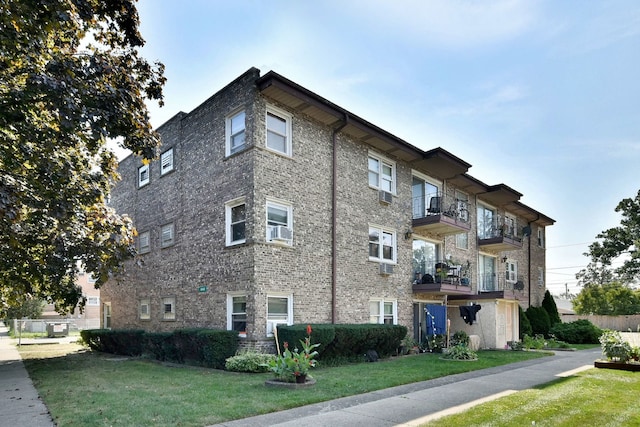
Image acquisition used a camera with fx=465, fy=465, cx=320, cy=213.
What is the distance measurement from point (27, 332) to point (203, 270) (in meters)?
30.2

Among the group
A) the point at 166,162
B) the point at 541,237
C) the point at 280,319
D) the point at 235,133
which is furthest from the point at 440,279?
the point at 541,237

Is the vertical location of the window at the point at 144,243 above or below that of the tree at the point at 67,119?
below

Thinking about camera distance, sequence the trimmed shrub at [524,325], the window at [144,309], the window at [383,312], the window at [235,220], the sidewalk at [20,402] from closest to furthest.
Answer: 1. the sidewalk at [20,402]
2. the window at [235,220]
3. the window at [383,312]
4. the window at [144,309]
5. the trimmed shrub at [524,325]

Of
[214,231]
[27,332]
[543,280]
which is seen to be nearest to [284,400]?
Answer: [214,231]

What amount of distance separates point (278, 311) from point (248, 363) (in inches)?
83.9

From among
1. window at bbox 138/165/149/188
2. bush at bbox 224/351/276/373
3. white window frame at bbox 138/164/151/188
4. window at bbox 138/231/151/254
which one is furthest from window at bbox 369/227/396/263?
window at bbox 138/165/149/188

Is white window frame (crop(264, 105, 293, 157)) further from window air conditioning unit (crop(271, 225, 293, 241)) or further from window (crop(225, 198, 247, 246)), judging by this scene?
window air conditioning unit (crop(271, 225, 293, 241))

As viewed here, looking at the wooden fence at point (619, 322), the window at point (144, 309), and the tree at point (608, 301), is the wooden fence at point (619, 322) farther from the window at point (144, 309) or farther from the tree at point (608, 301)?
the window at point (144, 309)

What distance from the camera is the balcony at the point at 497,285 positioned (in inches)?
827

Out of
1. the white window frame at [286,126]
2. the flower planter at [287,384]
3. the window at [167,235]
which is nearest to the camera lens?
the flower planter at [287,384]

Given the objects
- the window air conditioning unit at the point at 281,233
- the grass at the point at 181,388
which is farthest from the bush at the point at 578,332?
the window air conditioning unit at the point at 281,233

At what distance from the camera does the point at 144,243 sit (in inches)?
784

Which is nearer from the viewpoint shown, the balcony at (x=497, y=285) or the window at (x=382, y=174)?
the window at (x=382, y=174)

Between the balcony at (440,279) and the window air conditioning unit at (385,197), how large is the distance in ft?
10.3
